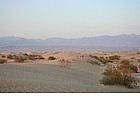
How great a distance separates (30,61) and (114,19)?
321 cm

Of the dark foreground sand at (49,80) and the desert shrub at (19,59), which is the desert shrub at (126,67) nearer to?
the dark foreground sand at (49,80)

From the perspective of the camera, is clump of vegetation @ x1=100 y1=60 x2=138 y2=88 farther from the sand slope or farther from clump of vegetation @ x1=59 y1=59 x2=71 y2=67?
clump of vegetation @ x1=59 y1=59 x2=71 y2=67

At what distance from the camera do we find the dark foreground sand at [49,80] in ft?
18.0

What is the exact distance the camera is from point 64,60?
842cm

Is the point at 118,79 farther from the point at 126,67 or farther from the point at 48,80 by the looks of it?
the point at 48,80

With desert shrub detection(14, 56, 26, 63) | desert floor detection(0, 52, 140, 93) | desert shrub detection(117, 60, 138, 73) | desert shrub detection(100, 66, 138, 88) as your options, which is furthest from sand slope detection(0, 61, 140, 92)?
desert shrub detection(117, 60, 138, 73)

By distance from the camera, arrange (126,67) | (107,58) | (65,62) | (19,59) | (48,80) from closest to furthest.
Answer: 1. (48,80)
2. (126,67)
3. (107,58)
4. (19,59)
5. (65,62)

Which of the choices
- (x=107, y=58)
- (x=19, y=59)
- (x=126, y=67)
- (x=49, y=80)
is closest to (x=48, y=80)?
(x=49, y=80)

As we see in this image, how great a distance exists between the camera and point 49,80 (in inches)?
240

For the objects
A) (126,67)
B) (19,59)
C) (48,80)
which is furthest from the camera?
(19,59)

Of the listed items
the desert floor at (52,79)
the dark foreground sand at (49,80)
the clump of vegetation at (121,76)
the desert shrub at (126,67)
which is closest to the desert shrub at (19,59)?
the desert floor at (52,79)

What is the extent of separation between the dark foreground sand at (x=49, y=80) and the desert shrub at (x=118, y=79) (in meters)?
0.15

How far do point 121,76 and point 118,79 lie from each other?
14cm
